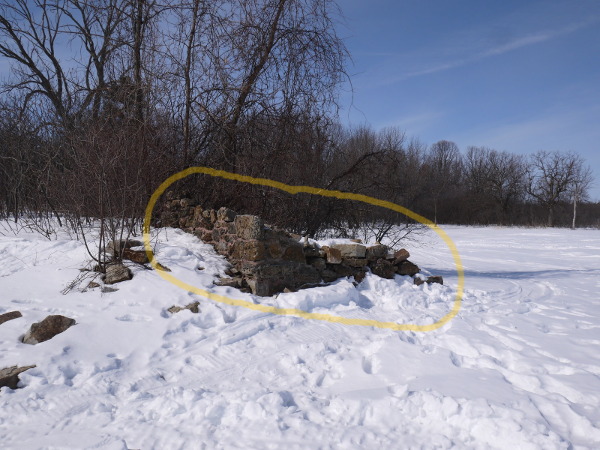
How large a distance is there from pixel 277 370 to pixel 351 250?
277 cm

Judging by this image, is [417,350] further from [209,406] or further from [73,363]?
[73,363]

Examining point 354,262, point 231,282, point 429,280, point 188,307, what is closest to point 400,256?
point 429,280

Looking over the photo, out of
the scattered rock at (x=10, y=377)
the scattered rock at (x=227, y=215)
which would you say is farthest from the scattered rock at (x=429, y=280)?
the scattered rock at (x=10, y=377)

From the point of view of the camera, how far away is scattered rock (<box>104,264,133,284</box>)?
4.91 metres

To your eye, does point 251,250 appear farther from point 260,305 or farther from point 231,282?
point 260,305

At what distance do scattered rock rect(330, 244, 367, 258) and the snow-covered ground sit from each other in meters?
0.45

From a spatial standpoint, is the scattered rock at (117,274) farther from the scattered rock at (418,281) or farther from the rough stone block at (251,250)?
the scattered rock at (418,281)

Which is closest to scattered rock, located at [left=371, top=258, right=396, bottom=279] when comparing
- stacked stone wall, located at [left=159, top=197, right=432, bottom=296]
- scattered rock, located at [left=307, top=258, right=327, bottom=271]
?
stacked stone wall, located at [left=159, top=197, right=432, bottom=296]

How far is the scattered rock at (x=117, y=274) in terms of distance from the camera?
4.91 m

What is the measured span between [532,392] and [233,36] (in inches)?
267

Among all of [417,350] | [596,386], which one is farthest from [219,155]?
[596,386]

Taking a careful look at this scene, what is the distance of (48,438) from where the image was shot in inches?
103

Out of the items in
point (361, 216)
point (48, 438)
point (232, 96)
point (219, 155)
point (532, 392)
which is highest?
point (232, 96)

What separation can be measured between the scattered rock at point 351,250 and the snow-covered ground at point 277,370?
45 cm
